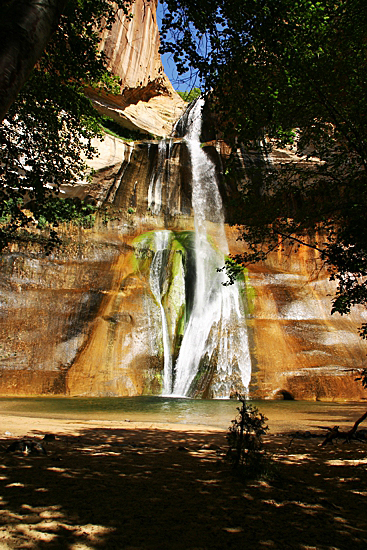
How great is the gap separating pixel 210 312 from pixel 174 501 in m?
18.7

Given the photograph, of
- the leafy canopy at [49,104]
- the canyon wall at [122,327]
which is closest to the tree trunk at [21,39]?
the leafy canopy at [49,104]

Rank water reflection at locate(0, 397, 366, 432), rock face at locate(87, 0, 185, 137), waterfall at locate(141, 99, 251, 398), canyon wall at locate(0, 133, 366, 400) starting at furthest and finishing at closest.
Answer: rock face at locate(87, 0, 185, 137)
waterfall at locate(141, 99, 251, 398)
canyon wall at locate(0, 133, 366, 400)
water reflection at locate(0, 397, 366, 432)

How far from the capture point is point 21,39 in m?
3.12

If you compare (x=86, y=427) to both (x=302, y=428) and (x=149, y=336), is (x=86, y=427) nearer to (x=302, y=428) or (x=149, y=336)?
(x=302, y=428)

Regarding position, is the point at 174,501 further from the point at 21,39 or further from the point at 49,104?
the point at 49,104

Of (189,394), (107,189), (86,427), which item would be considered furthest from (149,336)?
(107,189)

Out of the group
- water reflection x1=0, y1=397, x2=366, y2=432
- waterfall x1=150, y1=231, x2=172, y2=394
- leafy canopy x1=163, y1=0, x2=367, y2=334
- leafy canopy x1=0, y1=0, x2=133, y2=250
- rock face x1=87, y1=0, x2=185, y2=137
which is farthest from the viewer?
rock face x1=87, y1=0, x2=185, y2=137

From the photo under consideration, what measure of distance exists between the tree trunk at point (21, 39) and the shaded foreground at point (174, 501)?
324 centimetres

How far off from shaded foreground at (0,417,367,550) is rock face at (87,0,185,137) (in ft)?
101

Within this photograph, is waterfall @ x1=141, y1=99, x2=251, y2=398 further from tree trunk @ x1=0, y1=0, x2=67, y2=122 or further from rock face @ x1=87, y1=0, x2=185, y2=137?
tree trunk @ x1=0, y1=0, x2=67, y2=122

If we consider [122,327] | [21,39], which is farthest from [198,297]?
[21,39]

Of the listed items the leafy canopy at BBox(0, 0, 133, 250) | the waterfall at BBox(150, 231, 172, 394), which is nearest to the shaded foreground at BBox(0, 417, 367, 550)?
the leafy canopy at BBox(0, 0, 133, 250)

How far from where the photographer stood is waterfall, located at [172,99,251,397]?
18.2 metres

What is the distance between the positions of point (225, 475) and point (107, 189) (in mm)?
26709
